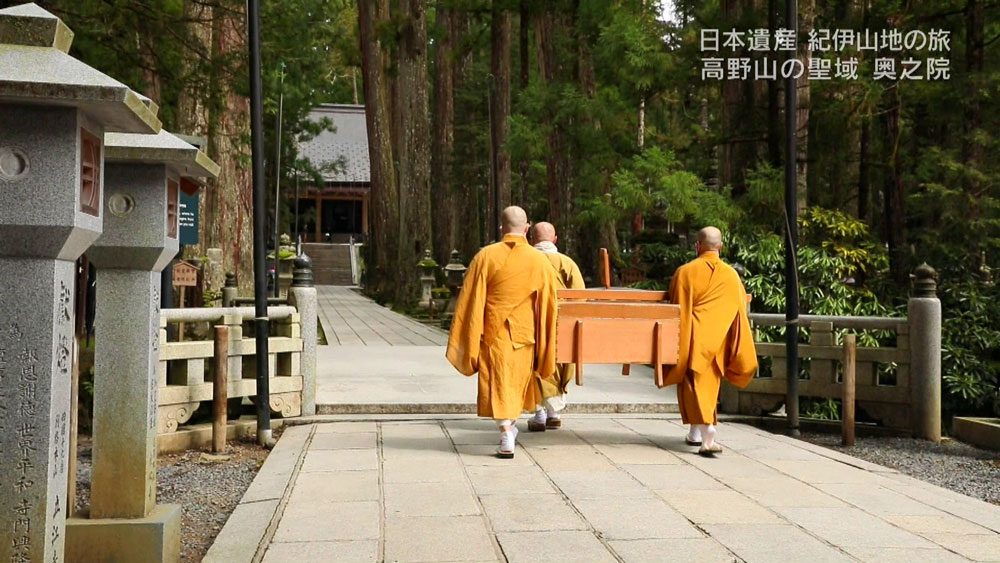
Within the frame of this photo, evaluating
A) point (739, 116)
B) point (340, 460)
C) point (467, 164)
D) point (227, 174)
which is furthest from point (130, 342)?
point (467, 164)

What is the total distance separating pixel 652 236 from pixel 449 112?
14.9m

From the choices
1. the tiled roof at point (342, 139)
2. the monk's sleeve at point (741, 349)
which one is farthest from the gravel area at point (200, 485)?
the tiled roof at point (342, 139)

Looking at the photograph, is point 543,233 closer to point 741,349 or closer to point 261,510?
point 741,349

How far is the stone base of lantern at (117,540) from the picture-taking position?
156 inches

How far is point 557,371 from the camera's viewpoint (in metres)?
7.53

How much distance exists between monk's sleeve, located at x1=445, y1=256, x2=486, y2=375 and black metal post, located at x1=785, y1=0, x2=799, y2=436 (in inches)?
112

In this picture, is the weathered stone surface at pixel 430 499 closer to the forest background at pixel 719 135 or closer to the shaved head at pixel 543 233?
the shaved head at pixel 543 233

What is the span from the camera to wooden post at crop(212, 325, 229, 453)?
280 inches

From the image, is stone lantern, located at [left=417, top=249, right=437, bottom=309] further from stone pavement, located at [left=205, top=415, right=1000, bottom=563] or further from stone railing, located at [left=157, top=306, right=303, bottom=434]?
stone pavement, located at [left=205, top=415, right=1000, bottom=563]

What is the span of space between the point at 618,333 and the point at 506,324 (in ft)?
2.55

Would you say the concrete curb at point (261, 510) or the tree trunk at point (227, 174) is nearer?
the concrete curb at point (261, 510)

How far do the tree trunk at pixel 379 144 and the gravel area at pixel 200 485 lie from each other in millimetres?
19222

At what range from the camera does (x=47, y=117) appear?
2971 millimetres

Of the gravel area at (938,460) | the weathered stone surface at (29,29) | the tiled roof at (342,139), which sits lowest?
the gravel area at (938,460)
